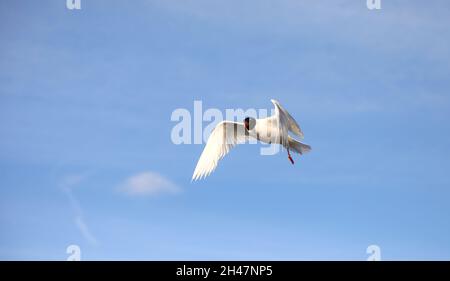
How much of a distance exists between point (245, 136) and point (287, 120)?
3.40 meters

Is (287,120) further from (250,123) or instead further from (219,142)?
(219,142)

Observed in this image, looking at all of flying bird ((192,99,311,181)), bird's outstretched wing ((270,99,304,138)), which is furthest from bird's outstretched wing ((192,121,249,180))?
bird's outstretched wing ((270,99,304,138))

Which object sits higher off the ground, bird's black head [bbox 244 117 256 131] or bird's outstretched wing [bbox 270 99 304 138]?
bird's black head [bbox 244 117 256 131]

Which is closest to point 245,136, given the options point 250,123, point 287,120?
point 250,123

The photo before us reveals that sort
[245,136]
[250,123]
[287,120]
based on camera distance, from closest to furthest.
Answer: [287,120] < [250,123] < [245,136]

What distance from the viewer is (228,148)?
106 feet

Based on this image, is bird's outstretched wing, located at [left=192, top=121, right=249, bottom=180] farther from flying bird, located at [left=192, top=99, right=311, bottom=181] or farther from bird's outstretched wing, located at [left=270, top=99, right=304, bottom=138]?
bird's outstretched wing, located at [left=270, top=99, right=304, bottom=138]

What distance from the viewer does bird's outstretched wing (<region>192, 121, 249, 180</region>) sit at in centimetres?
3171

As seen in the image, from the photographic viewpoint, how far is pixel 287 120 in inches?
1173

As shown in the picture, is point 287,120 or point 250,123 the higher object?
point 250,123
